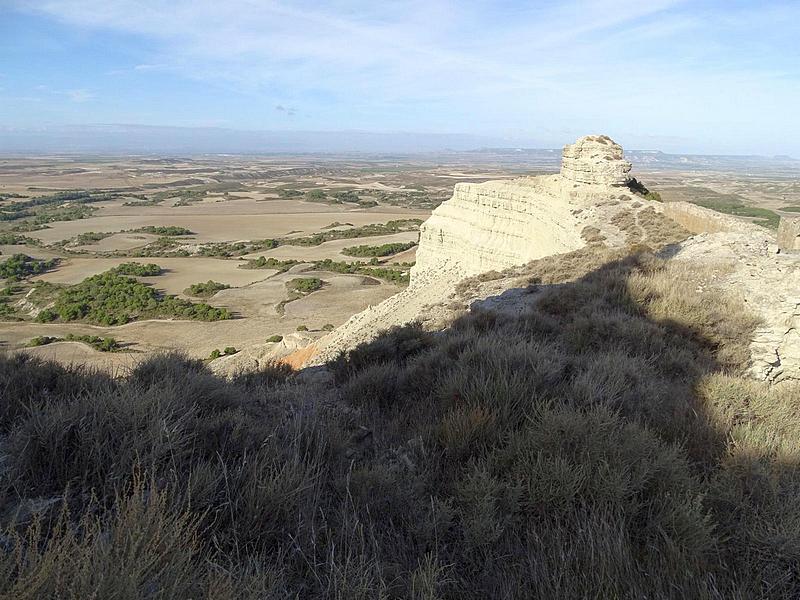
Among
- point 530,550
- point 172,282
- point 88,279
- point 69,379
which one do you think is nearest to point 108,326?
point 172,282

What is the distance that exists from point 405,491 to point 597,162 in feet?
66.5

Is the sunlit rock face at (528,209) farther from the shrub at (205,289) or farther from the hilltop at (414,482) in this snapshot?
the shrub at (205,289)

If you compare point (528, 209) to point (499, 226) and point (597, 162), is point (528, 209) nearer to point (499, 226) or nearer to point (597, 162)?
point (499, 226)

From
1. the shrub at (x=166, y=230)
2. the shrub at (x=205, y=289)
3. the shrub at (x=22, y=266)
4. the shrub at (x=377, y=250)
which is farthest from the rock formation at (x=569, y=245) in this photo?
the shrub at (x=166, y=230)

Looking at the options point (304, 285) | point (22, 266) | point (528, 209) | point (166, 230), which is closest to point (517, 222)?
point (528, 209)

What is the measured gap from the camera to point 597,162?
1977 centimetres

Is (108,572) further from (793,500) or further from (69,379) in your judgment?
(793,500)

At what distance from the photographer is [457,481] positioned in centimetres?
272

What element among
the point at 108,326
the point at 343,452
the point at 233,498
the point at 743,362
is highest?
the point at 233,498

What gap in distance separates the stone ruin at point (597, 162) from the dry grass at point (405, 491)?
57.2ft

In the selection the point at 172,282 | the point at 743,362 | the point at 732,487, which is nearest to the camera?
the point at 732,487

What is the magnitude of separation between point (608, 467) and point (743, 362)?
15.5 ft

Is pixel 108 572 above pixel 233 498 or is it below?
above

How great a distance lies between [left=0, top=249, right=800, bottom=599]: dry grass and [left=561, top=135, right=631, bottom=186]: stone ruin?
17.4 meters
